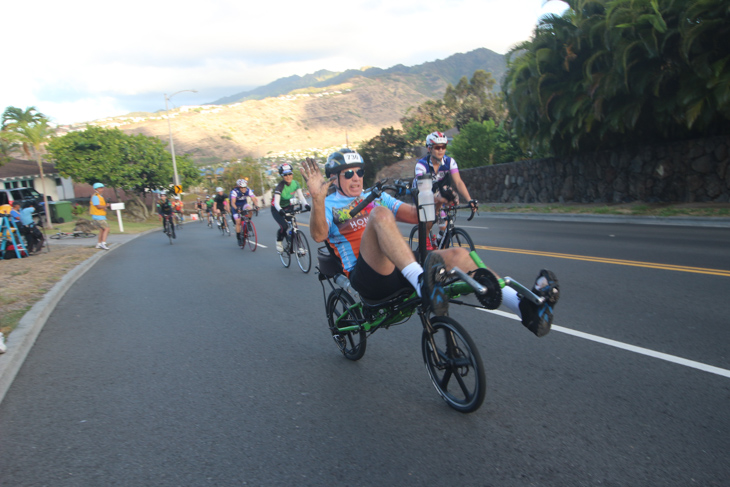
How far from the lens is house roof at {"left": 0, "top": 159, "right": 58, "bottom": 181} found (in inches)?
1700

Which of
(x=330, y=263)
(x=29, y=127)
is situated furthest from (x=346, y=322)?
(x=29, y=127)

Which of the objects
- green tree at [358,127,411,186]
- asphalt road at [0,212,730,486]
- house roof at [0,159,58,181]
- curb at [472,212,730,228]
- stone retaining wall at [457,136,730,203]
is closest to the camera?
asphalt road at [0,212,730,486]

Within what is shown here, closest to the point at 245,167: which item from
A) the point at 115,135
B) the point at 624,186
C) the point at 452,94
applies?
the point at 452,94

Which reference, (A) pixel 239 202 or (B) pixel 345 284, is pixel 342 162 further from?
(A) pixel 239 202

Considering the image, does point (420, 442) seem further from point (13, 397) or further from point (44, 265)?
point (44, 265)

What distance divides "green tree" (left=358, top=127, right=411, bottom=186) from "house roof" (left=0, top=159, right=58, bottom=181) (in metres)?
29.9

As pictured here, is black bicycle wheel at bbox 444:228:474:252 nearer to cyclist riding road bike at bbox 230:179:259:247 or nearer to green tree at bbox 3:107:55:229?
cyclist riding road bike at bbox 230:179:259:247

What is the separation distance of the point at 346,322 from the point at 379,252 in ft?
3.39

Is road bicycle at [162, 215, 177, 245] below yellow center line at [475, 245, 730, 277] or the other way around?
the other way around

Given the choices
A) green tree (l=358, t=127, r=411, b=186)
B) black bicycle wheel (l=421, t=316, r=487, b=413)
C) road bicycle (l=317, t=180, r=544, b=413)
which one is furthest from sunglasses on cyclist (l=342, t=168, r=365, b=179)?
green tree (l=358, t=127, r=411, b=186)

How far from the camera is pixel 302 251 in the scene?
35.4 feet

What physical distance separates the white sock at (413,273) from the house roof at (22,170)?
47.6 metres

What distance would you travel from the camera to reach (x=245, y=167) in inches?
3807

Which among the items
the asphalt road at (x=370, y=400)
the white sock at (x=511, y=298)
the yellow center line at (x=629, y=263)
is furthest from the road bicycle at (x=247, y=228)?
the white sock at (x=511, y=298)
